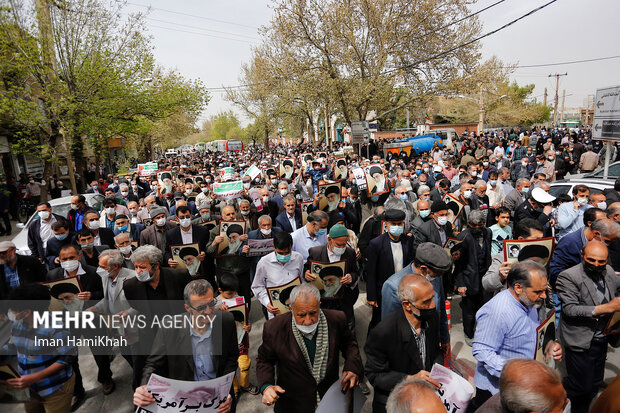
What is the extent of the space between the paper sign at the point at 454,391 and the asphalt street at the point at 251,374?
5.96 ft

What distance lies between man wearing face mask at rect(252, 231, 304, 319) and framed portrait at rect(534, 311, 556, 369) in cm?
241

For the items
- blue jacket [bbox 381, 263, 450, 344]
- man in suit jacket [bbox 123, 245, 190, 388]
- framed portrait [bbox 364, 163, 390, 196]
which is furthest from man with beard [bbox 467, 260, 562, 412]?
framed portrait [bbox 364, 163, 390, 196]

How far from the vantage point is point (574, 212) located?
5605 millimetres

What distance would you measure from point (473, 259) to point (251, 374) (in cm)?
327

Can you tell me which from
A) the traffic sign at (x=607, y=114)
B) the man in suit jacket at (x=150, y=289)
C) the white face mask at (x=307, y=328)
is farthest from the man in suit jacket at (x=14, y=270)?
the traffic sign at (x=607, y=114)

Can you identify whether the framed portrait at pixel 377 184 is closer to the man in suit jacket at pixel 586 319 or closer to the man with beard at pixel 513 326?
the man in suit jacket at pixel 586 319

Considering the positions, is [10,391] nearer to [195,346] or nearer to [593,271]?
[195,346]

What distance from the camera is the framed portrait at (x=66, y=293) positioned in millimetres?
3808

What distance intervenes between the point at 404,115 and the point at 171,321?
5864 cm

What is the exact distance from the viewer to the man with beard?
8.70ft

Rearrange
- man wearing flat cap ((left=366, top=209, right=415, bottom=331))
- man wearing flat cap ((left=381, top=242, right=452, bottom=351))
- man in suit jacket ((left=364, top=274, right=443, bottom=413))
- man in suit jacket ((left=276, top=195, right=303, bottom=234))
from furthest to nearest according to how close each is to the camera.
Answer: man in suit jacket ((left=276, top=195, right=303, bottom=234)) < man wearing flat cap ((left=366, top=209, right=415, bottom=331)) < man wearing flat cap ((left=381, top=242, right=452, bottom=351)) < man in suit jacket ((left=364, top=274, right=443, bottom=413))

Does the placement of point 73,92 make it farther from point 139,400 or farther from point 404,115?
point 404,115

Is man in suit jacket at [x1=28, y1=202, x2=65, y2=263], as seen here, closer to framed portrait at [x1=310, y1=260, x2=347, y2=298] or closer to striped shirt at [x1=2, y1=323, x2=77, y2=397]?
striped shirt at [x1=2, y1=323, x2=77, y2=397]

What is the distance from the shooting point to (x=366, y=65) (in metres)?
23.0
